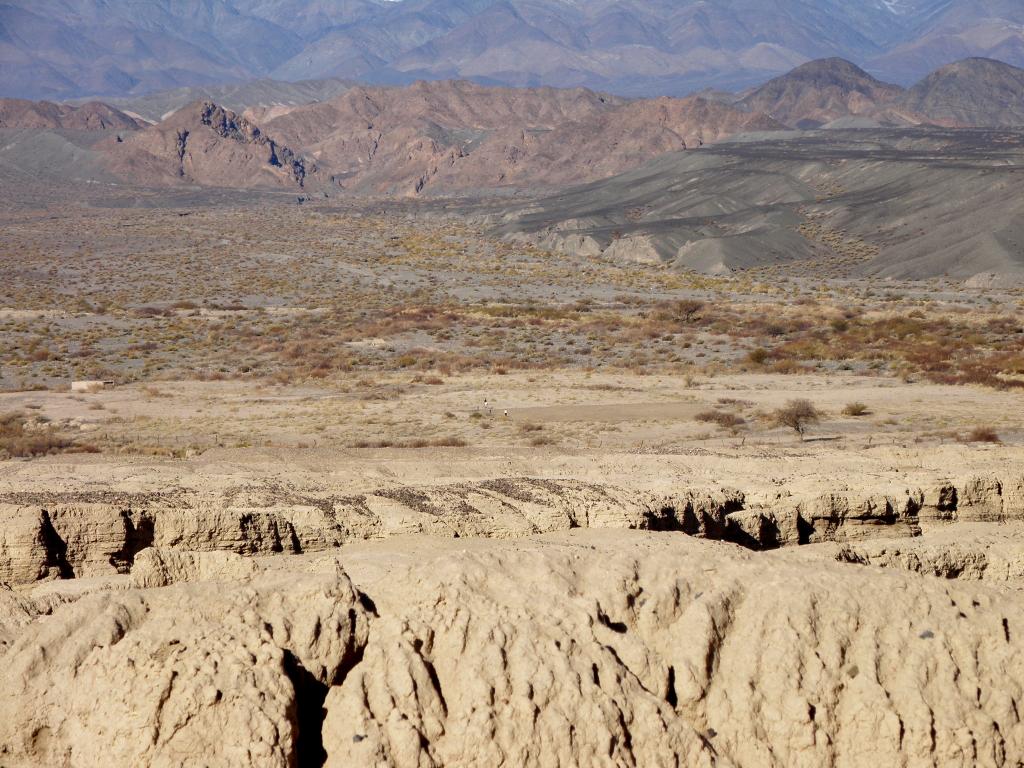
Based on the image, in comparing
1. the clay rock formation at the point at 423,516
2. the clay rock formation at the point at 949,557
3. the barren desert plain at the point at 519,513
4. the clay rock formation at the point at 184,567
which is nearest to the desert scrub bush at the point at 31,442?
the barren desert plain at the point at 519,513

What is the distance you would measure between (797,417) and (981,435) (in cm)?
420

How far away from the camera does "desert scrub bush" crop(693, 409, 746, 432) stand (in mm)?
27484

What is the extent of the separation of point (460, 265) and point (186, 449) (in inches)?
2270

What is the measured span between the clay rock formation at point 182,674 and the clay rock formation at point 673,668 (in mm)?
331

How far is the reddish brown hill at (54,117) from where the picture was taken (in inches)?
7421

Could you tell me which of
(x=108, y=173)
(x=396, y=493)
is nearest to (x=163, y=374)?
(x=396, y=493)

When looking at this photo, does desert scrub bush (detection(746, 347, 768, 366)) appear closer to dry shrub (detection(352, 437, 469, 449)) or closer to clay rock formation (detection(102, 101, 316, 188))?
dry shrub (detection(352, 437, 469, 449))

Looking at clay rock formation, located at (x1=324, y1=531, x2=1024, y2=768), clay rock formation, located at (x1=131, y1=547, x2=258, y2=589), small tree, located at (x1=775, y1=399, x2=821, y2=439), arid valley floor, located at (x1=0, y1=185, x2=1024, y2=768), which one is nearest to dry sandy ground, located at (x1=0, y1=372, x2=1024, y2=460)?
small tree, located at (x1=775, y1=399, x2=821, y2=439)

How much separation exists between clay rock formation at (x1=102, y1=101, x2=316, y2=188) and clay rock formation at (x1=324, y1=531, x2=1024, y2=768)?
15783cm

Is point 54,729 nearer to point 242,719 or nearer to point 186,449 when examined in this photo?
point 242,719

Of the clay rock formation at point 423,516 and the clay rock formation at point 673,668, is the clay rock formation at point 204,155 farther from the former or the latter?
the clay rock formation at point 673,668

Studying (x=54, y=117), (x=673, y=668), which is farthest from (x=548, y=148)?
(x=673, y=668)

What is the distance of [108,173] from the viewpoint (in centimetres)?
15512

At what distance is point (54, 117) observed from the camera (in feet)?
633
